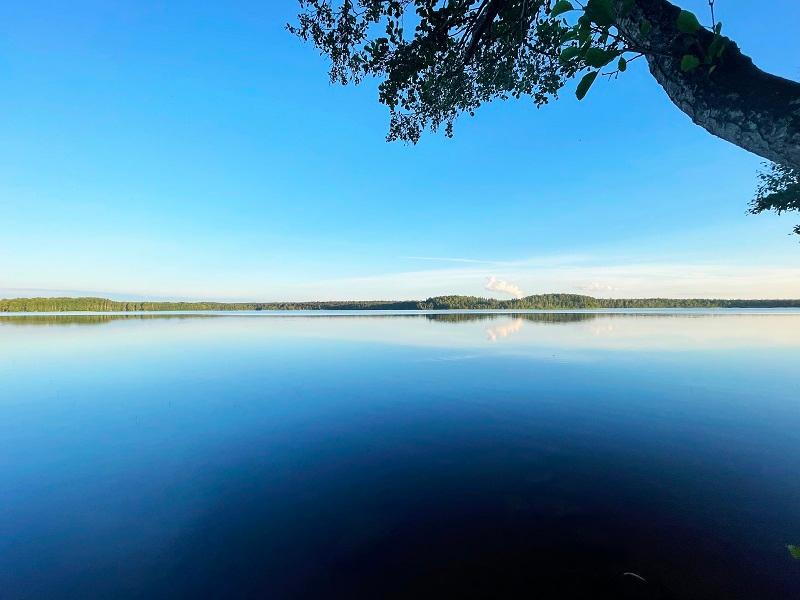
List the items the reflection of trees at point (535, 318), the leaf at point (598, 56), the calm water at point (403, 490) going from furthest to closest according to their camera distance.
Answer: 1. the reflection of trees at point (535, 318)
2. the calm water at point (403, 490)
3. the leaf at point (598, 56)

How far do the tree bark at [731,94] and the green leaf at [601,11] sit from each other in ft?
0.87

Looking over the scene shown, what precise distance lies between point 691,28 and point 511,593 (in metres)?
5.25

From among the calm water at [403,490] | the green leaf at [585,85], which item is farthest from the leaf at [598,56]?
the calm water at [403,490]

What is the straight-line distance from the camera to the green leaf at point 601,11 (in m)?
1.60

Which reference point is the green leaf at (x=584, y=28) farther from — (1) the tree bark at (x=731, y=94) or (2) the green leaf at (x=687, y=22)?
(2) the green leaf at (x=687, y=22)

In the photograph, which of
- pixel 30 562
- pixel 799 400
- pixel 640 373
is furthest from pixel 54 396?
pixel 799 400

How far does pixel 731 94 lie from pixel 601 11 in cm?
114

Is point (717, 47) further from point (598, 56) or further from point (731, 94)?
point (598, 56)

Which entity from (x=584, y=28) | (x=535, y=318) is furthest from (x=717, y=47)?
(x=535, y=318)

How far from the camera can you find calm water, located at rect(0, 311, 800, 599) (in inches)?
171

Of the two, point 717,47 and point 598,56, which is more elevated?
point 717,47

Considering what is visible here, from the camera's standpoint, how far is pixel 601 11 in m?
1.62

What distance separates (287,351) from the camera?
23984 mm

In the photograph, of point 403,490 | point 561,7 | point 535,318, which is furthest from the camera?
point 535,318
